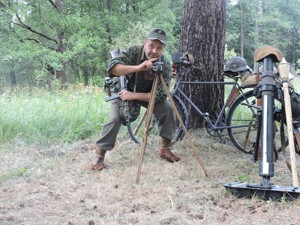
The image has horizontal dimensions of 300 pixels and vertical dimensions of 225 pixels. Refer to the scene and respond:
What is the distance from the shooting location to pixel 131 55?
4.75 metres

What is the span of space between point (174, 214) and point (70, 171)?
196cm

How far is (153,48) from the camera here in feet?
15.1

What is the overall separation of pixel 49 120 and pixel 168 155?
2.78 metres

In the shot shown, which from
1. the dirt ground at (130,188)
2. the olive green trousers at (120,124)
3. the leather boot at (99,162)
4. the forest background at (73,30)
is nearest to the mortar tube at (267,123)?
→ the dirt ground at (130,188)

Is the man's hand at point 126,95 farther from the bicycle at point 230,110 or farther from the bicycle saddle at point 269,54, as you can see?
the bicycle saddle at point 269,54

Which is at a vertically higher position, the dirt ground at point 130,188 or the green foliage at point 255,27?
the green foliage at point 255,27

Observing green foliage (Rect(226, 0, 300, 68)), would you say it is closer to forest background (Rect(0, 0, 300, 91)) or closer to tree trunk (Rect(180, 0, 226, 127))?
forest background (Rect(0, 0, 300, 91))

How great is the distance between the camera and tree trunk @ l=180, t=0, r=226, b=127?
232 inches

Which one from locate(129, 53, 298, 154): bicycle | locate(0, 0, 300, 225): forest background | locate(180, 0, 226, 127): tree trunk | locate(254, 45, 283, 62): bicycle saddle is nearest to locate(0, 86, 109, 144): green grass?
locate(0, 0, 300, 225): forest background

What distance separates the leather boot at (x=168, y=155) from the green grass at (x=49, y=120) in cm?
189

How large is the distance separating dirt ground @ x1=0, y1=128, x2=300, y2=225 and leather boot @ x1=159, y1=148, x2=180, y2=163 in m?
0.08

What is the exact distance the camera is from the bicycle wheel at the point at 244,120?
18.1ft

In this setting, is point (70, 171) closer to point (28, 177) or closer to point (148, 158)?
point (28, 177)

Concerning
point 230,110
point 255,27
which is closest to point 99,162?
point 230,110
